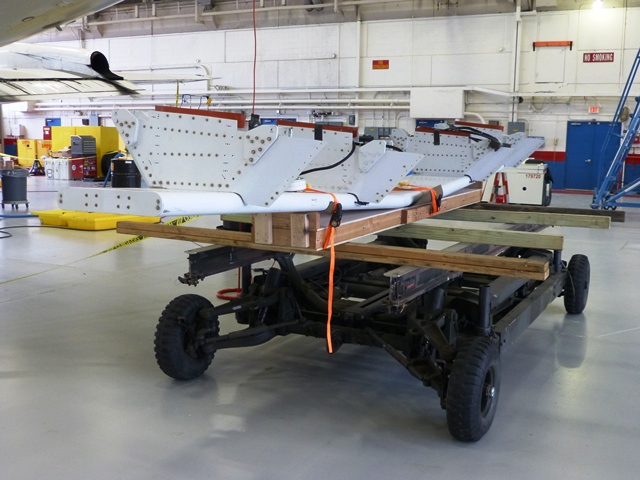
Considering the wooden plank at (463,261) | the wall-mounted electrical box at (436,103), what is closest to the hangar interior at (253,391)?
the wooden plank at (463,261)

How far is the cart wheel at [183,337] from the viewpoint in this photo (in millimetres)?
4176

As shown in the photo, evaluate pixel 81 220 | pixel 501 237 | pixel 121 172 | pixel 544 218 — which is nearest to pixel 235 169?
pixel 501 237

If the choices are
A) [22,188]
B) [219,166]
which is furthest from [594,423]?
[22,188]

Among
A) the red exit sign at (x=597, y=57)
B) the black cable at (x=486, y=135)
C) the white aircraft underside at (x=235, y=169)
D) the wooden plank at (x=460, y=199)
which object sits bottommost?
the wooden plank at (x=460, y=199)

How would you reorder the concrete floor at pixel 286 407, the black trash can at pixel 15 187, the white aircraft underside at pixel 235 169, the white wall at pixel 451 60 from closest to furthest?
the white aircraft underside at pixel 235 169, the concrete floor at pixel 286 407, the black trash can at pixel 15 187, the white wall at pixel 451 60

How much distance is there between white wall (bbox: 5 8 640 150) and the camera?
19578 millimetres

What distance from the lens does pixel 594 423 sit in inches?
145

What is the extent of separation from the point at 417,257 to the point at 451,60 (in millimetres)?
18720

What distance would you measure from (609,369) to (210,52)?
22.1 meters

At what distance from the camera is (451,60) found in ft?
68.8

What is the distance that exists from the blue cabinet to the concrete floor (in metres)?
15.0

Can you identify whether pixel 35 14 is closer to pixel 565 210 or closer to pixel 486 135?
pixel 486 135

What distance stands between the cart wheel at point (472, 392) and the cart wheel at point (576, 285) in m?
2.65

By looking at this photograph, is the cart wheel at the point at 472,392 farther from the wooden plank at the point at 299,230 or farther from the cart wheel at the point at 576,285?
the cart wheel at the point at 576,285
